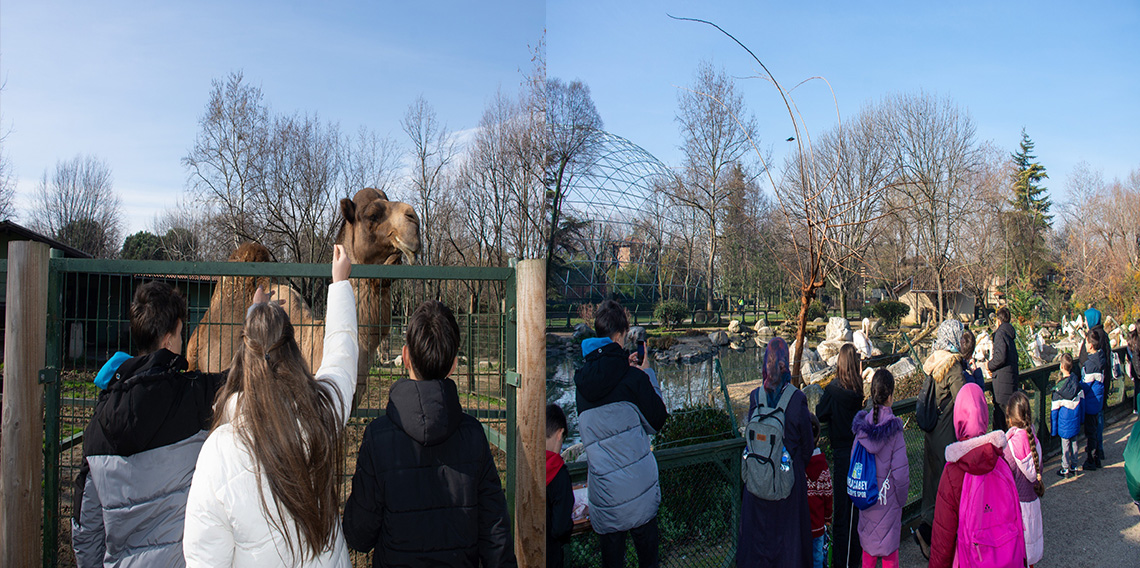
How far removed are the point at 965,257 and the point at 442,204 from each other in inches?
588

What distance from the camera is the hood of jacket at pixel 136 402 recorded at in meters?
2.07

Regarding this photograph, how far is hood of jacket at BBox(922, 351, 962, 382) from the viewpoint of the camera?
4.68 metres

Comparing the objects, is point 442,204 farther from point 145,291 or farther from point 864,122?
point 145,291

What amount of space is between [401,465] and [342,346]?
0.47 metres

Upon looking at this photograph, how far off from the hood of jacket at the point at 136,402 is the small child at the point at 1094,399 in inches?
340

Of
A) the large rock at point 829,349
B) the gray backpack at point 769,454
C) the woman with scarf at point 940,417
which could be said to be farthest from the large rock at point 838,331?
the gray backpack at point 769,454

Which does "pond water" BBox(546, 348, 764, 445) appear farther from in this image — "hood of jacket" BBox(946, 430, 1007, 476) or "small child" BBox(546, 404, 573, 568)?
"small child" BBox(546, 404, 573, 568)

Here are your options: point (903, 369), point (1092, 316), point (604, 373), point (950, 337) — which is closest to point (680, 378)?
point (950, 337)

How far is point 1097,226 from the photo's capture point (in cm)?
2138

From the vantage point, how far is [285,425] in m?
1.68

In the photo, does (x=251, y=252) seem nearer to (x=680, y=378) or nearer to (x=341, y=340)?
(x=341, y=340)

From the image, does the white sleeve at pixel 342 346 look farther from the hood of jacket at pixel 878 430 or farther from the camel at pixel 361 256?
the hood of jacket at pixel 878 430

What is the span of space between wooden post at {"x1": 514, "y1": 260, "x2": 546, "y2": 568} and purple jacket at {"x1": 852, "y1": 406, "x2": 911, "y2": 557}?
7.61 feet

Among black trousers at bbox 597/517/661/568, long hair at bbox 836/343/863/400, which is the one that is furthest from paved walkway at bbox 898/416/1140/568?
black trousers at bbox 597/517/661/568
